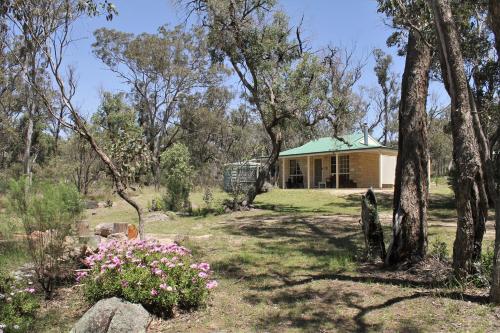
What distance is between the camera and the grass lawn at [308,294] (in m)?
5.00

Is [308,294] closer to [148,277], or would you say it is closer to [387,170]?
[148,277]

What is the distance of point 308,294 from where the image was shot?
6.20m

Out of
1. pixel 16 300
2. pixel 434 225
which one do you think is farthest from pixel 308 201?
pixel 16 300

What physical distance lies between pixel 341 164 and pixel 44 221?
2401 cm

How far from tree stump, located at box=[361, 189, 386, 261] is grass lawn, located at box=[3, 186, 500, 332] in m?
0.35

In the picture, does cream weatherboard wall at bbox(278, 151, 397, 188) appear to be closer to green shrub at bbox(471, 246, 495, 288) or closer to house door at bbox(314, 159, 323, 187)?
house door at bbox(314, 159, 323, 187)

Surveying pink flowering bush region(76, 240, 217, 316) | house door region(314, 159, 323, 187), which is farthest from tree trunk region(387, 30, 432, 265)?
house door region(314, 159, 323, 187)

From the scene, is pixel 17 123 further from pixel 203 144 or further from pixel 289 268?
pixel 289 268

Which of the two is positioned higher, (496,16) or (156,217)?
(496,16)

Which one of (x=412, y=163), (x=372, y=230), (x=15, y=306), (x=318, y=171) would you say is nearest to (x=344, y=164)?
(x=318, y=171)

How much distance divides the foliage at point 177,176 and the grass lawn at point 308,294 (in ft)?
17.5

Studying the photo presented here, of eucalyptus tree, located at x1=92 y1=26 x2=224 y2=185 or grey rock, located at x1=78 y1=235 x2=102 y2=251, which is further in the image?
eucalyptus tree, located at x1=92 y1=26 x2=224 y2=185

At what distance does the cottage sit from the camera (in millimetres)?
26391

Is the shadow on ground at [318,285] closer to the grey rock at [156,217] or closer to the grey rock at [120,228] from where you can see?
the grey rock at [120,228]
